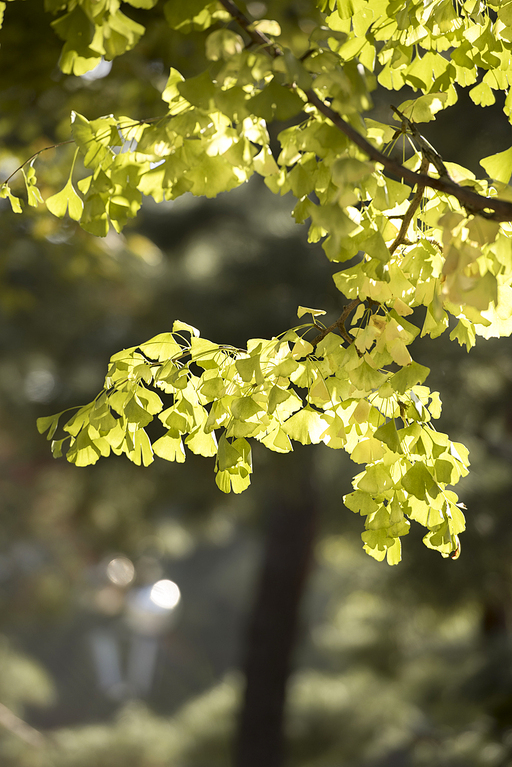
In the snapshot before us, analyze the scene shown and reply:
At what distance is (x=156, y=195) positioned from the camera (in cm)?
47

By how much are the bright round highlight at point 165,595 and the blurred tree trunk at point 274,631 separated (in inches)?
174

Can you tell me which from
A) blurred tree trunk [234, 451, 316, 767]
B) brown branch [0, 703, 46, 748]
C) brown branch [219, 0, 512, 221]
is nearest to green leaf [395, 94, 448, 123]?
brown branch [219, 0, 512, 221]

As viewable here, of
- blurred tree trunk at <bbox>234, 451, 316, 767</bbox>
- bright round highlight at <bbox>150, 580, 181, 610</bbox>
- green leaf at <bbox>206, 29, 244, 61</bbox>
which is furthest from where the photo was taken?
bright round highlight at <bbox>150, 580, 181, 610</bbox>

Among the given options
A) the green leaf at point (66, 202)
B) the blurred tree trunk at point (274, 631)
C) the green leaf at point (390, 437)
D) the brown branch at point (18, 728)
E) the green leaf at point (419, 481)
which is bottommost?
the brown branch at point (18, 728)

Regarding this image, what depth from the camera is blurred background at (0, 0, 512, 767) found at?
1355 millimetres

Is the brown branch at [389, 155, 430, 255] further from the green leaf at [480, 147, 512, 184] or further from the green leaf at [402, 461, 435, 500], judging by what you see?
the green leaf at [402, 461, 435, 500]

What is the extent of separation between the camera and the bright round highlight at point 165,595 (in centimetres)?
642

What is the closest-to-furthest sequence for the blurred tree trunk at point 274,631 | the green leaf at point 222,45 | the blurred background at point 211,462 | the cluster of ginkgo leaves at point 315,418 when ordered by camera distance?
the green leaf at point 222,45
the cluster of ginkgo leaves at point 315,418
the blurred background at point 211,462
the blurred tree trunk at point 274,631

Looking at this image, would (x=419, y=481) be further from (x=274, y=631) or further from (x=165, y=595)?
(x=165, y=595)

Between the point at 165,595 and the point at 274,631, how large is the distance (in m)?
4.76

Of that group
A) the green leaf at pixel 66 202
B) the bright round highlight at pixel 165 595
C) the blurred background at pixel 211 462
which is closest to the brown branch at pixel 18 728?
the blurred background at pixel 211 462

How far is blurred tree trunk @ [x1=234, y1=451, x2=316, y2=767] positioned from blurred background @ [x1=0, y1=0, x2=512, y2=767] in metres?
0.12

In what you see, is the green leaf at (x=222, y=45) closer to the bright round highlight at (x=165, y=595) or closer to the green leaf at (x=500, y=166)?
the green leaf at (x=500, y=166)

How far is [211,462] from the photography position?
70.5 inches
